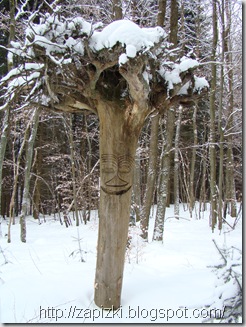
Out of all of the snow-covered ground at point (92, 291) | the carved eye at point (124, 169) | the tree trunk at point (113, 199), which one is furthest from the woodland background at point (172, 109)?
the snow-covered ground at point (92, 291)

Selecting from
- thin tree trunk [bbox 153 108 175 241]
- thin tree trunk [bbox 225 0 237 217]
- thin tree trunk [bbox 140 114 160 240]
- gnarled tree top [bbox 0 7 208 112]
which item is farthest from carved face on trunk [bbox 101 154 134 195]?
thin tree trunk [bbox 225 0 237 217]

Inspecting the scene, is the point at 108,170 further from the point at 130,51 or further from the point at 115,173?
the point at 130,51

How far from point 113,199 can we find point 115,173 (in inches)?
11.6

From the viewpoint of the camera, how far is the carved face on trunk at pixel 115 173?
3.22 meters

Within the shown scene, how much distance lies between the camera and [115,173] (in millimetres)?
3219

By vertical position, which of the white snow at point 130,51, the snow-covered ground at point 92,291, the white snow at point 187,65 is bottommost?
the snow-covered ground at point 92,291

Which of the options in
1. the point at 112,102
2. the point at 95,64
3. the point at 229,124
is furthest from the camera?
the point at 229,124

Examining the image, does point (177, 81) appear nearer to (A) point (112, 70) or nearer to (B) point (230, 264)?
(A) point (112, 70)

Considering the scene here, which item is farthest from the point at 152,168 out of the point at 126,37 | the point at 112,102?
the point at 126,37

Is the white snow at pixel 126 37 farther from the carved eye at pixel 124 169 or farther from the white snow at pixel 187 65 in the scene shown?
the carved eye at pixel 124 169

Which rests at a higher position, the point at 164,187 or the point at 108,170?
the point at 108,170

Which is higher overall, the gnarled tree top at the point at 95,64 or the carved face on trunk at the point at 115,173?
the gnarled tree top at the point at 95,64

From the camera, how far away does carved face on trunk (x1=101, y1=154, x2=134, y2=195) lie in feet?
10.6

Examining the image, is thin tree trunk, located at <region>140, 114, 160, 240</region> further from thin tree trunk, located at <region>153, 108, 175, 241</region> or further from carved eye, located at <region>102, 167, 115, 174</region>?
carved eye, located at <region>102, 167, 115, 174</region>
